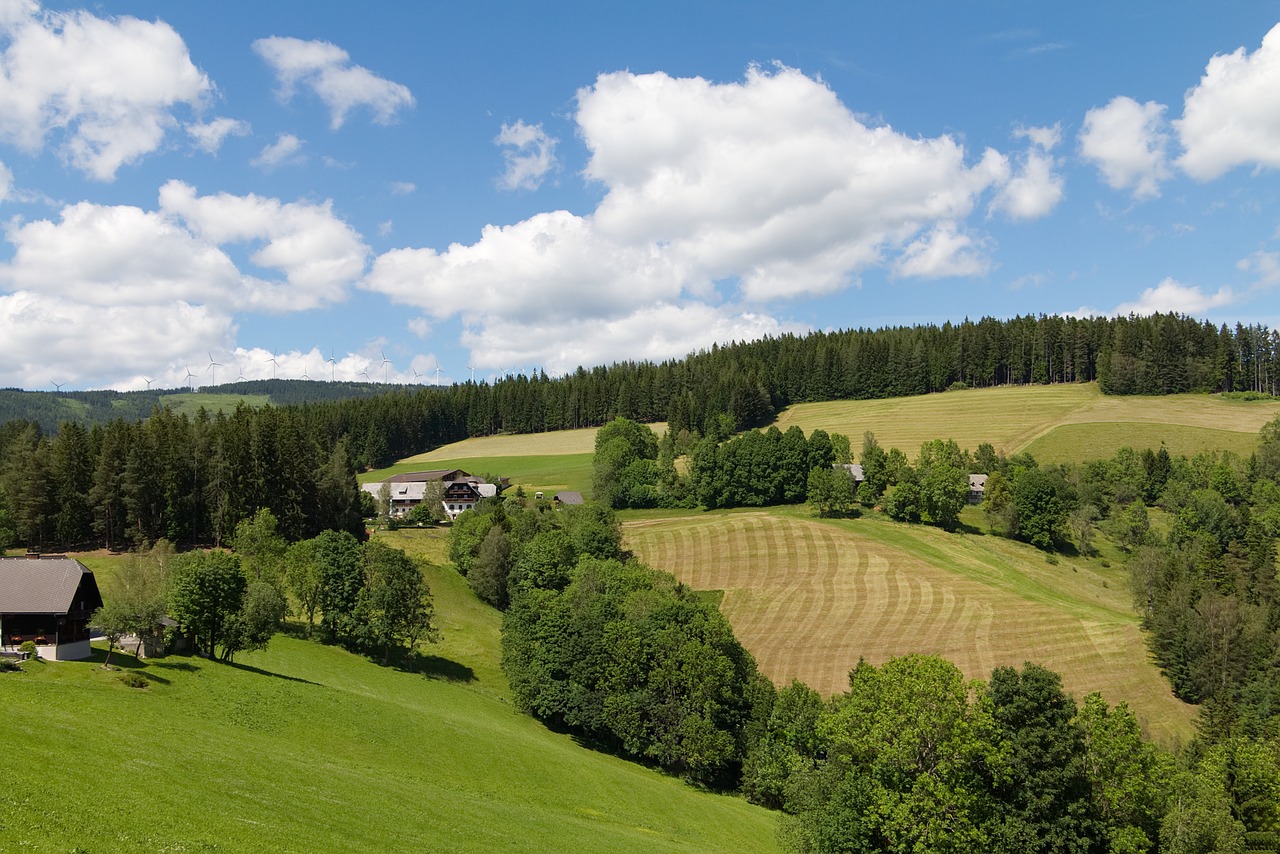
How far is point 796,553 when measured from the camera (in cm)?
11744

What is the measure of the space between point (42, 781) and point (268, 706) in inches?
958

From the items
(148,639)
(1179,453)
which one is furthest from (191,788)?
(1179,453)

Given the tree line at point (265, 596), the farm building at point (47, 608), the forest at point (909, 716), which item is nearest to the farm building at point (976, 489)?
the forest at point (909, 716)

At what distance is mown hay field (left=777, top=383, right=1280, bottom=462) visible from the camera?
544 ft

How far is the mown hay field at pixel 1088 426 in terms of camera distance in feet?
544

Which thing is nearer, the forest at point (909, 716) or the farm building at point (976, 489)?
the forest at point (909, 716)

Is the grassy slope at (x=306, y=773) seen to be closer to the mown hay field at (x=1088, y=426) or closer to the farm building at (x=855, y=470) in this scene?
the farm building at (x=855, y=470)

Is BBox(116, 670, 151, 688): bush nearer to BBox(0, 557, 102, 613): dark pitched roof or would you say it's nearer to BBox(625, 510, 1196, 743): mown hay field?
BBox(0, 557, 102, 613): dark pitched roof

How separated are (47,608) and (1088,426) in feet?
620

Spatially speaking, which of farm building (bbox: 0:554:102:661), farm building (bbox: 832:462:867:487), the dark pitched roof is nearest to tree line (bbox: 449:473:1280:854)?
farm building (bbox: 0:554:102:661)

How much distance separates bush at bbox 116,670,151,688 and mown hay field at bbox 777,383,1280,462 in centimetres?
14912

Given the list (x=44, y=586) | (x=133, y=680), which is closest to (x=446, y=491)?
(x=44, y=586)

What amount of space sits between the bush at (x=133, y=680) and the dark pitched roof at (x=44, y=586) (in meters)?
6.94

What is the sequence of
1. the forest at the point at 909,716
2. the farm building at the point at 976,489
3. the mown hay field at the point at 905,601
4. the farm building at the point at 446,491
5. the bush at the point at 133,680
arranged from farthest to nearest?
the farm building at the point at 446,491
the farm building at the point at 976,489
the mown hay field at the point at 905,601
the forest at the point at 909,716
the bush at the point at 133,680
